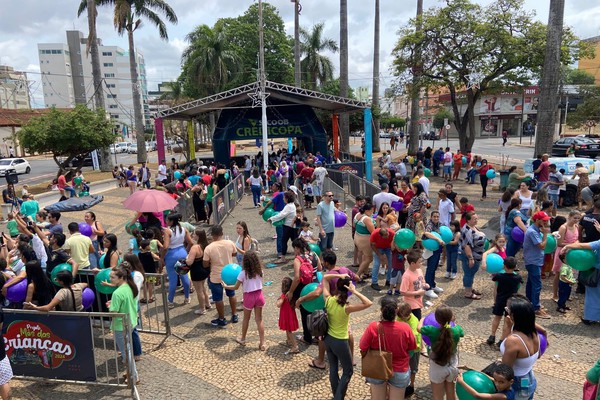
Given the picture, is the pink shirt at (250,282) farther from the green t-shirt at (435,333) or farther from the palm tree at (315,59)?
the palm tree at (315,59)

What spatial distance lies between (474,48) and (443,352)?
21500mm

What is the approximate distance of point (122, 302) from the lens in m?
4.86

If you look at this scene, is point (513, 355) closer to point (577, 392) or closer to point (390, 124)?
point (577, 392)

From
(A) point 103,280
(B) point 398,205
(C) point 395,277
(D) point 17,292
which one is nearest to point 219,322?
(A) point 103,280

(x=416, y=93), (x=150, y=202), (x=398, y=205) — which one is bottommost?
(x=398, y=205)

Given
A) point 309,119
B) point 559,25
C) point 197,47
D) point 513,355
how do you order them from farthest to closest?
point 197,47, point 309,119, point 559,25, point 513,355

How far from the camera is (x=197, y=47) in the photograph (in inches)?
1576

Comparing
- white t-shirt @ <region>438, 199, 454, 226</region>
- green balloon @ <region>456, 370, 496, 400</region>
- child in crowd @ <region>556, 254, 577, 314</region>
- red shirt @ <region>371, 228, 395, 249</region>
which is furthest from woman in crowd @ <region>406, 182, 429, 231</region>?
green balloon @ <region>456, 370, 496, 400</region>

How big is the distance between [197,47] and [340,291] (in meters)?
40.1

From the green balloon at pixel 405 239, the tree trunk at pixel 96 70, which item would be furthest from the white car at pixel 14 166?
the green balloon at pixel 405 239

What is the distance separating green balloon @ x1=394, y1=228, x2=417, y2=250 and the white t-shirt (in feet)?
6.57

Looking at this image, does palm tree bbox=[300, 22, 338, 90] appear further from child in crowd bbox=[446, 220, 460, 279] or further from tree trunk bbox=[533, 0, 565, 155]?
Answer: child in crowd bbox=[446, 220, 460, 279]

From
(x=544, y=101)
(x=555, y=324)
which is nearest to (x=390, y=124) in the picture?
(x=544, y=101)

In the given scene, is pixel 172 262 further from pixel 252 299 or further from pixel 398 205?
pixel 398 205
